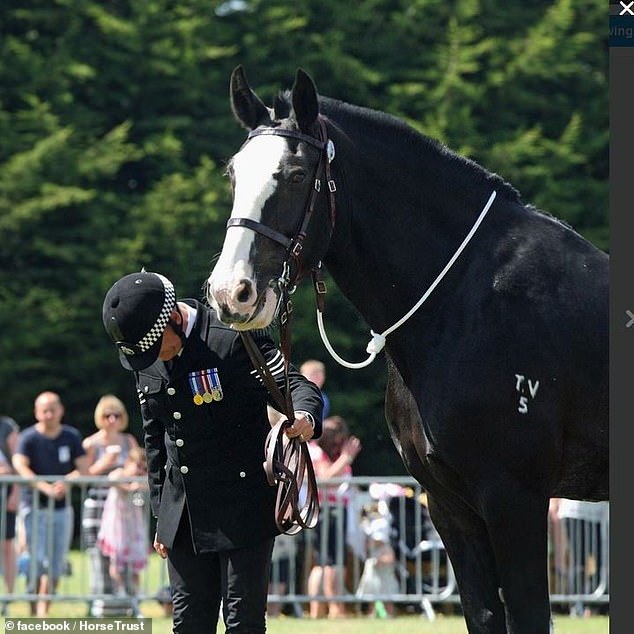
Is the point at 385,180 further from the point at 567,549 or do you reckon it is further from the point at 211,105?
the point at 211,105

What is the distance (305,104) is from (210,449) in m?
1.41

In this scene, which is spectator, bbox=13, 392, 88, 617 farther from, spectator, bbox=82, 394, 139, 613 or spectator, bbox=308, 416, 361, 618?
spectator, bbox=308, 416, 361, 618

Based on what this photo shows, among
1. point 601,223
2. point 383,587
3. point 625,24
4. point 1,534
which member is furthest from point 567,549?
point 601,223

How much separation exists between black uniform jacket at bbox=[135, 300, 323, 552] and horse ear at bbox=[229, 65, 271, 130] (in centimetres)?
85

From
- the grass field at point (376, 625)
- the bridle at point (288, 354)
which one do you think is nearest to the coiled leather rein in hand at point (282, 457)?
the bridle at point (288, 354)

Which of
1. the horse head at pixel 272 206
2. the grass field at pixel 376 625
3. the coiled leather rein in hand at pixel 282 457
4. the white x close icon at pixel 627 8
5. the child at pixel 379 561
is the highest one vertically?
the white x close icon at pixel 627 8

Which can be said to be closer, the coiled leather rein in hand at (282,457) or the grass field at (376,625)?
the coiled leather rein in hand at (282,457)

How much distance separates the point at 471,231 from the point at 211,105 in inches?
775

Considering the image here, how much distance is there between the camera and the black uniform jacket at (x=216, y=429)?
5.39 meters

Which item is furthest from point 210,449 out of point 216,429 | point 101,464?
point 101,464

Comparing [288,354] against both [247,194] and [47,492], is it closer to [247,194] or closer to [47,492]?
[247,194]

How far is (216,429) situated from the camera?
5.45 meters

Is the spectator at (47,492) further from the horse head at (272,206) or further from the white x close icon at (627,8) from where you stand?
the white x close icon at (627,8)

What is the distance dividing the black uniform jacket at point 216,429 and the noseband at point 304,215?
55 centimetres
